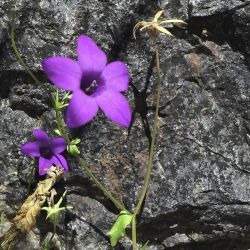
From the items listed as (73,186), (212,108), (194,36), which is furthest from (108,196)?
(194,36)

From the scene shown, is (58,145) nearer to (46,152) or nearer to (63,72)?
(46,152)

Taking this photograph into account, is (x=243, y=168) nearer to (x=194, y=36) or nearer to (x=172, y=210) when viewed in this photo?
(x=172, y=210)

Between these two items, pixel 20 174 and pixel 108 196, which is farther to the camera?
pixel 20 174

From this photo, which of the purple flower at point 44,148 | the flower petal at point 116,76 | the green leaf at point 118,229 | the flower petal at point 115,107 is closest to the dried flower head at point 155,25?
the flower petal at point 116,76

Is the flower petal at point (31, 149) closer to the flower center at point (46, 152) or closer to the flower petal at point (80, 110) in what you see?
the flower center at point (46, 152)

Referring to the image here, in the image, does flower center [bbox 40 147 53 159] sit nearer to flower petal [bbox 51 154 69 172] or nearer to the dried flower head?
flower petal [bbox 51 154 69 172]
